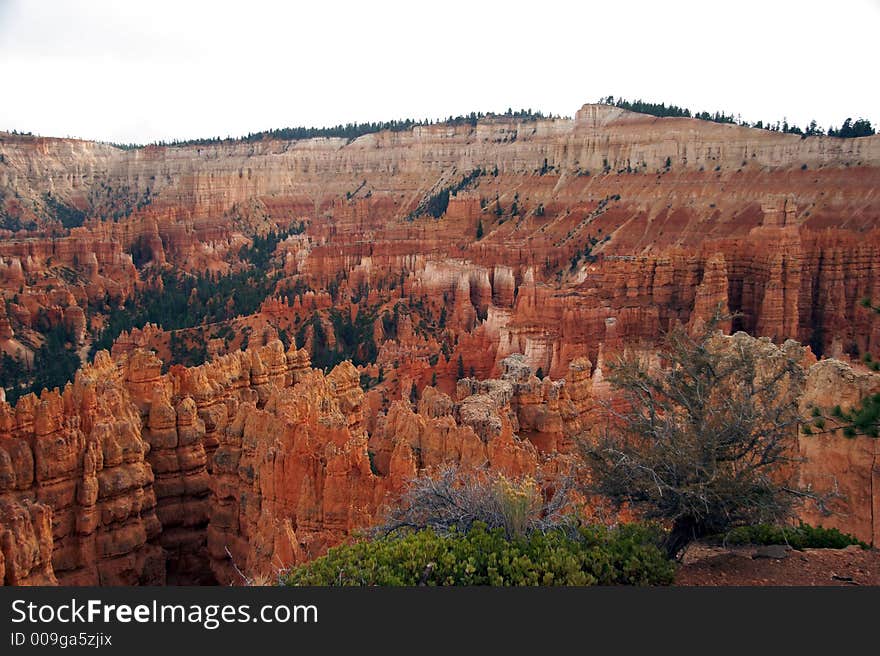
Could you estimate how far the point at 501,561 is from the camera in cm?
782

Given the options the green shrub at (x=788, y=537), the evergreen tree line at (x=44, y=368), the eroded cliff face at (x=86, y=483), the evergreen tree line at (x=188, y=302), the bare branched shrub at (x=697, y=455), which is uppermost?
the bare branched shrub at (x=697, y=455)

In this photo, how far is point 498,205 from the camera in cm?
8156

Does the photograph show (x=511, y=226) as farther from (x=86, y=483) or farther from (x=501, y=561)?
(x=501, y=561)

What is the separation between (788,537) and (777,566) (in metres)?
0.86

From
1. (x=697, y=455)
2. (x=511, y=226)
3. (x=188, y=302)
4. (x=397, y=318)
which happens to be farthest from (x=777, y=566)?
(x=511, y=226)

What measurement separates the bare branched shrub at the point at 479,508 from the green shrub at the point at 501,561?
0.23 m

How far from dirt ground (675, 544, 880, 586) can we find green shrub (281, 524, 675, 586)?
1.61ft

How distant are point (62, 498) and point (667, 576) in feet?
35.5

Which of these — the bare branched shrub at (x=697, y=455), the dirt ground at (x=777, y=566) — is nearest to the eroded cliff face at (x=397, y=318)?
the bare branched shrub at (x=697, y=455)

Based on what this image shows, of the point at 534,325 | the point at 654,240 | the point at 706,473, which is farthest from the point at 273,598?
the point at 654,240

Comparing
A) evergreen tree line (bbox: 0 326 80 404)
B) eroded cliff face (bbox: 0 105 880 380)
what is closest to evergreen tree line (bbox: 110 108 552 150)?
eroded cliff face (bbox: 0 105 880 380)

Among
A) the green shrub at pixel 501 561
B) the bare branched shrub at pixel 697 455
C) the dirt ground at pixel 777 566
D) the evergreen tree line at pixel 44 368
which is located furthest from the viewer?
the evergreen tree line at pixel 44 368

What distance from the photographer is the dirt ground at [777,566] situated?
8.00 meters

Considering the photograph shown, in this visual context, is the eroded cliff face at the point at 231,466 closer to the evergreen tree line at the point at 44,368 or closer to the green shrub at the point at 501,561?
the green shrub at the point at 501,561
